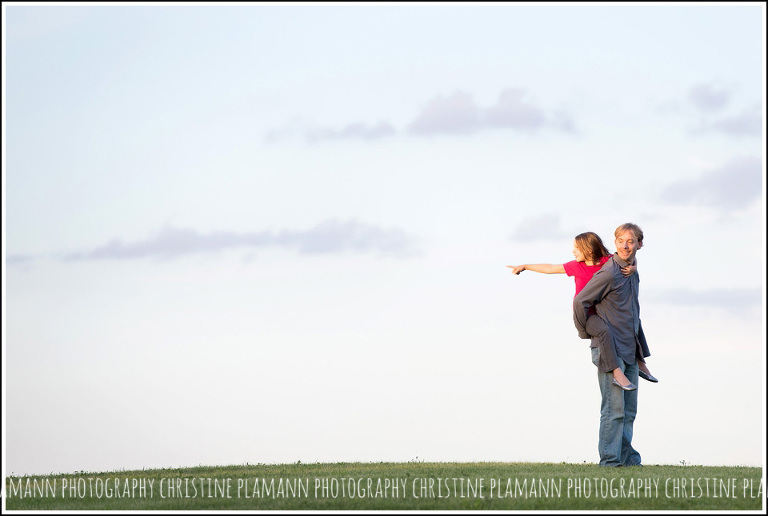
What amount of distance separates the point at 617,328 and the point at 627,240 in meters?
1.10

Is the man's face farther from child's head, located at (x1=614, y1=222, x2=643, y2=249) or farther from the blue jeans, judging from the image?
the blue jeans

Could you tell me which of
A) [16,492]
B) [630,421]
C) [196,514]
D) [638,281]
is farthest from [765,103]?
[16,492]

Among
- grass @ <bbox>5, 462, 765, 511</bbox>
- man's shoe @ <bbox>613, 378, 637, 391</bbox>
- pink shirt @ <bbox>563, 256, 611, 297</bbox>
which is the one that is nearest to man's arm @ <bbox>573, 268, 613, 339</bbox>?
pink shirt @ <bbox>563, 256, 611, 297</bbox>

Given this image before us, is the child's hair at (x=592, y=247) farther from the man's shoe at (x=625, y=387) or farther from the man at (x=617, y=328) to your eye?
the man's shoe at (x=625, y=387)

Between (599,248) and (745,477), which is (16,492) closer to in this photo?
(599,248)

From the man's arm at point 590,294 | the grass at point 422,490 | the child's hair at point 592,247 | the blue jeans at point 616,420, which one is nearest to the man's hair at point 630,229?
the child's hair at point 592,247

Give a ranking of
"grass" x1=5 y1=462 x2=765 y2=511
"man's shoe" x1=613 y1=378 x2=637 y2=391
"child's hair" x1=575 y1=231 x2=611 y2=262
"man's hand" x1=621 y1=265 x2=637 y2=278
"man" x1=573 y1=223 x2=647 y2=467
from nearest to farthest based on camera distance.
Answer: "grass" x1=5 y1=462 x2=765 y2=511 → "man's shoe" x1=613 y1=378 x2=637 y2=391 → "man" x1=573 y1=223 x2=647 y2=467 → "man's hand" x1=621 y1=265 x2=637 y2=278 → "child's hair" x1=575 y1=231 x2=611 y2=262

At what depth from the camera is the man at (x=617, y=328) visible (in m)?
11.3

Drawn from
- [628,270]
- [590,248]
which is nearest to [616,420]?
[628,270]

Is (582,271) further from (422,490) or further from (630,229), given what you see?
A: (422,490)

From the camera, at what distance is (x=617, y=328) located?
452 inches

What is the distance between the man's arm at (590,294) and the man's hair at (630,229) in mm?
574

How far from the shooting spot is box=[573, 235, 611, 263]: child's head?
1158 cm

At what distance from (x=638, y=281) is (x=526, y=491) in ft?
12.2
